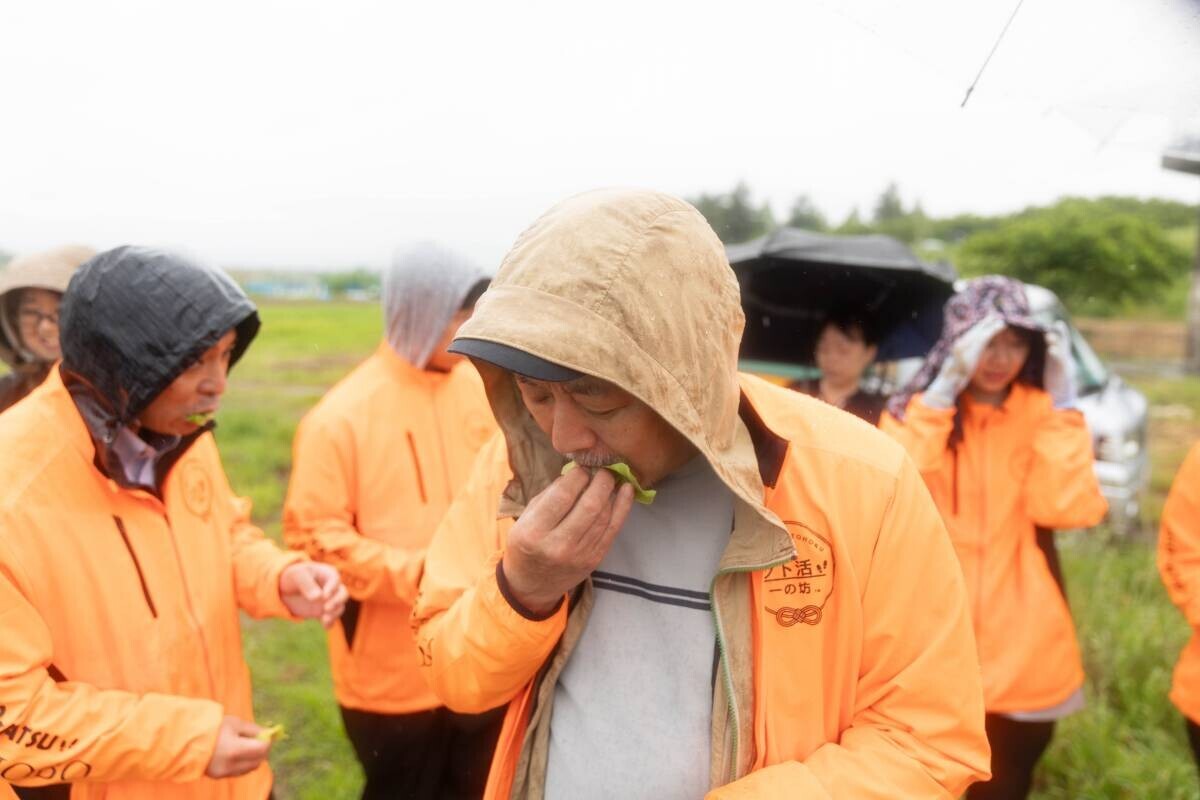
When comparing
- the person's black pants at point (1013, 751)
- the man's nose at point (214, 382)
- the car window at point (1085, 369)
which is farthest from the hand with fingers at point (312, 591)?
the car window at point (1085, 369)

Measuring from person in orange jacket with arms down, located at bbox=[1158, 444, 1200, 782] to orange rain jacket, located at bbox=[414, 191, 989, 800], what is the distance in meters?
1.56

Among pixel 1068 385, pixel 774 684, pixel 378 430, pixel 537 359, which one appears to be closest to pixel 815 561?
pixel 774 684

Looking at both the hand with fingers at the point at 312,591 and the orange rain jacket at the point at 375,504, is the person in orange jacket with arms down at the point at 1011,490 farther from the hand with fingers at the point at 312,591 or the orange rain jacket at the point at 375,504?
the hand with fingers at the point at 312,591

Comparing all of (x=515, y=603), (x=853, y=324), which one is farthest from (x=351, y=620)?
(x=853, y=324)

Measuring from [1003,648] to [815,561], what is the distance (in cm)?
173

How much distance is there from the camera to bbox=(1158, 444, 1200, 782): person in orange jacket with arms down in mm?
2527

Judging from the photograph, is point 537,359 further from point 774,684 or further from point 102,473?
point 102,473

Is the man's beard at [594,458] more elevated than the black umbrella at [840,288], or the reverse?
the man's beard at [594,458]

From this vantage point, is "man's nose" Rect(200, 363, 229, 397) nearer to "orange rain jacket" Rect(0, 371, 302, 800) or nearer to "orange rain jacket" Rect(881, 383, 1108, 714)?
"orange rain jacket" Rect(0, 371, 302, 800)

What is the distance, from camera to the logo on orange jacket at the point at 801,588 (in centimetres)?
145

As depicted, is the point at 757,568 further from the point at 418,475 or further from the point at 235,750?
the point at 418,475

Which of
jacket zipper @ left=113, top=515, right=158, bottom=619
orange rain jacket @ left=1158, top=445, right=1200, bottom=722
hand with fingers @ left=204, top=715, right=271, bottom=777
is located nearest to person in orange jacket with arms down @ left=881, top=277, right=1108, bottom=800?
orange rain jacket @ left=1158, top=445, right=1200, bottom=722

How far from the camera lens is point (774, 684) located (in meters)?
1.43

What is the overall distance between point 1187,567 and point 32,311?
4179 mm
